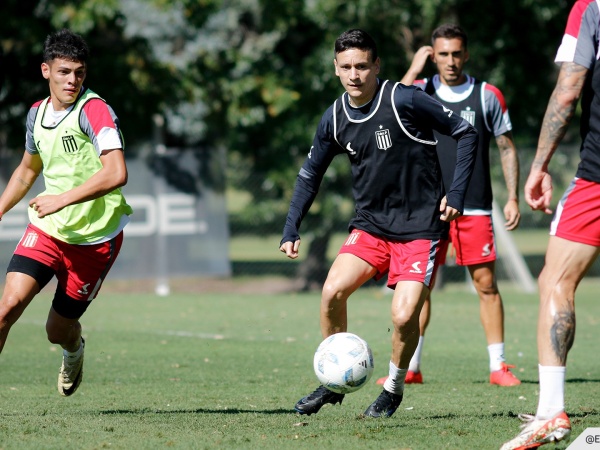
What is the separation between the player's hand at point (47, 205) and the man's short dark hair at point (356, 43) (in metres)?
2.05

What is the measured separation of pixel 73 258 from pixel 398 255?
218cm

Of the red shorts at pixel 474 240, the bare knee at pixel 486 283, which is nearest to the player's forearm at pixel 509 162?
the red shorts at pixel 474 240

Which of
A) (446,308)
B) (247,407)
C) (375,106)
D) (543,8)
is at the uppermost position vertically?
(543,8)

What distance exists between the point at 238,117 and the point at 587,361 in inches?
449

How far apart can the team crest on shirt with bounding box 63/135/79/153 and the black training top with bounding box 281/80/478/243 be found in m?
1.49

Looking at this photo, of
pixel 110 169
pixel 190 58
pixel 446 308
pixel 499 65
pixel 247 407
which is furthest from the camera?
pixel 190 58

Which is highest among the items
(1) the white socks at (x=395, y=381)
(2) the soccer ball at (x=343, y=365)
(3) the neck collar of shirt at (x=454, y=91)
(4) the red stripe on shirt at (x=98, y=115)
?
(3) the neck collar of shirt at (x=454, y=91)

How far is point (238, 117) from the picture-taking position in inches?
766

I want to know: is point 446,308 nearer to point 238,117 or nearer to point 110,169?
point 238,117

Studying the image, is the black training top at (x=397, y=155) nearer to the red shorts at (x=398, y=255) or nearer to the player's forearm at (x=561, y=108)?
the red shorts at (x=398, y=255)

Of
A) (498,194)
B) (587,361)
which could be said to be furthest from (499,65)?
(587,361)

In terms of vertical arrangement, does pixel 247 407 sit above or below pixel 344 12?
below

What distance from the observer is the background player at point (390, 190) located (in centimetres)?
621

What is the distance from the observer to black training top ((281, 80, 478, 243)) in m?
6.21
